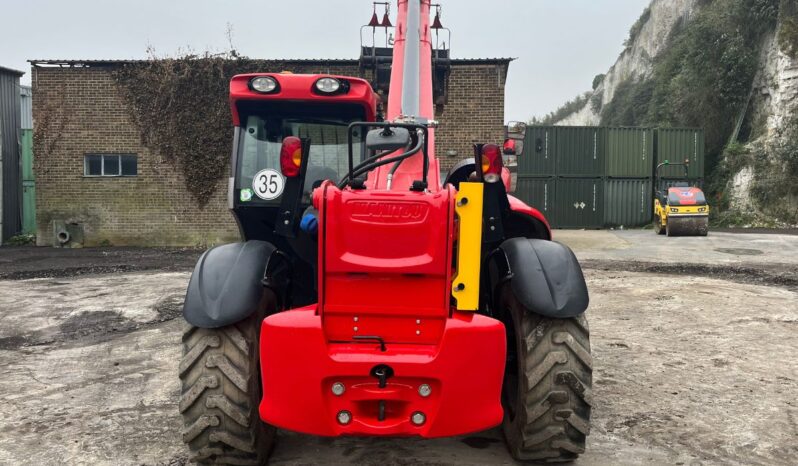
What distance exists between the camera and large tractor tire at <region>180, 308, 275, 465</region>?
10.3 ft

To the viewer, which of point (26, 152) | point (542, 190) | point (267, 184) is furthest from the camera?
point (542, 190)

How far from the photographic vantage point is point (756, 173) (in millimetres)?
23500

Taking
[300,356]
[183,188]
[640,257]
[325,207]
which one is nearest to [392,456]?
[300,356]

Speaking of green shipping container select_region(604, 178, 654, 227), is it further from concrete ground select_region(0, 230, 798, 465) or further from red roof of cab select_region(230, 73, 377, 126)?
red roof of cab select_region(230, 73, 377, 126)

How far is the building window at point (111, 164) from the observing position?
55.4 ft

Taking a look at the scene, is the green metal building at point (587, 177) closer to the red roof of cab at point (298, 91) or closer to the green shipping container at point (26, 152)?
the green shipping container at point (26, 152)

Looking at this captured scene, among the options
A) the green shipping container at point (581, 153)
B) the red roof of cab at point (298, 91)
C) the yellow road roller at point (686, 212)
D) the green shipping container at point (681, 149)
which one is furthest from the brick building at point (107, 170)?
the red roof of cab at point (298, 91)

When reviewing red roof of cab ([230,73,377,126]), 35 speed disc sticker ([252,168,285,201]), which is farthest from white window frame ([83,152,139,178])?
red roof of cab ([230,73,377,126])

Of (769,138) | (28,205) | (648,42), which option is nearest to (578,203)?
(769,138)

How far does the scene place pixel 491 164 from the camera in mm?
3131

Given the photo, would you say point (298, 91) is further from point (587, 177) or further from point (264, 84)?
point (587, 177)

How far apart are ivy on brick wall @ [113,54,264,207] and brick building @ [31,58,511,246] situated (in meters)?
0.24

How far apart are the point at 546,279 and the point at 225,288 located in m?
1.62

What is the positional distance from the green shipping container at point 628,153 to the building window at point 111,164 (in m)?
16.2
